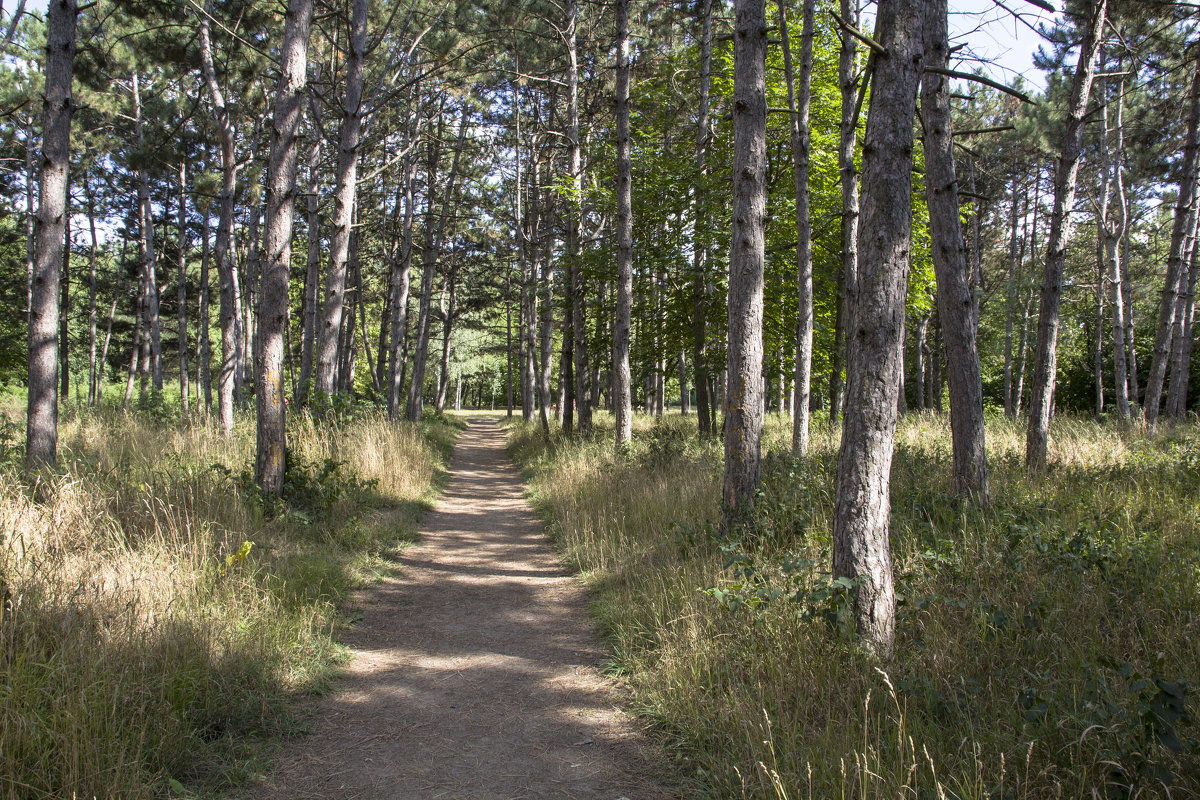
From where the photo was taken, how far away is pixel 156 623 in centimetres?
358

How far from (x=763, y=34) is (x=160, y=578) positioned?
6752 mm

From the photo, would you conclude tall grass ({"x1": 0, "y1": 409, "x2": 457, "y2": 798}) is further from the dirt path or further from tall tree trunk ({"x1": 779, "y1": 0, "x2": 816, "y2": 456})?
tall tree trunk ({"x1": 779, "y1": 0, "x2": 816, "y2": 456})

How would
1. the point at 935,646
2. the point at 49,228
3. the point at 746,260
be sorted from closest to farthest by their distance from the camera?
the point at 935,646
the point at 746,260
the point at 49,228

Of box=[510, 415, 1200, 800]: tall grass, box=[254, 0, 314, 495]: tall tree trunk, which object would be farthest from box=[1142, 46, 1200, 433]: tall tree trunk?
box=[254, 0, 314, 495]: tall tree trunk

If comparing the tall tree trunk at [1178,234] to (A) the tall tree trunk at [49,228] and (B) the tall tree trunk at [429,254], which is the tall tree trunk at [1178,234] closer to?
(B) the tall tree trunk at [429,254]

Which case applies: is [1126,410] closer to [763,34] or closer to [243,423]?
[763,34]

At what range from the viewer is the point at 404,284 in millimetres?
18234

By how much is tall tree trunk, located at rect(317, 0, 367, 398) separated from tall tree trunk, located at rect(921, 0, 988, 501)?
28.4 ft

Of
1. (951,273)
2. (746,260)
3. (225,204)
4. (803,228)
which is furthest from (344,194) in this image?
(951,273)

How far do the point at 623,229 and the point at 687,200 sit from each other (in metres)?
3.09

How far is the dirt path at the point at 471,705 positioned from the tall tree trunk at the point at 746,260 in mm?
2071

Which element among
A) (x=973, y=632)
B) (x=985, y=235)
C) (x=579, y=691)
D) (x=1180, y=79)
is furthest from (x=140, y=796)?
(x=985, y=235)

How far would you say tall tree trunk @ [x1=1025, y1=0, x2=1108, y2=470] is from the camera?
880 cm

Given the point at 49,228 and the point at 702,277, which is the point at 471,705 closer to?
the point at 49,228
